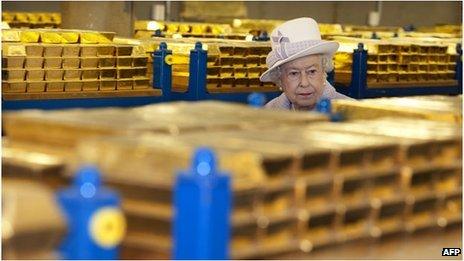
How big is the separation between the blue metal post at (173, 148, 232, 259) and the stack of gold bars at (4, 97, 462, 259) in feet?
0.28

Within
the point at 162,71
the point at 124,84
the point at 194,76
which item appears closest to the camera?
the point at 124,84

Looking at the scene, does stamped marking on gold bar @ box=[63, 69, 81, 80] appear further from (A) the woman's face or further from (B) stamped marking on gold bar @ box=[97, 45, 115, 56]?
(A) the woman's face

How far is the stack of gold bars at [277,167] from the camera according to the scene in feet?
10.00

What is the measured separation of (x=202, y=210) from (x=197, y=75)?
761 cm

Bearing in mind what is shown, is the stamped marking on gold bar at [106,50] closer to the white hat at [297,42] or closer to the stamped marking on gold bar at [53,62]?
the stamped marking on gold bar at [53,62]

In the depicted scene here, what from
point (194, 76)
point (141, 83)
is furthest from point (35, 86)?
point (194, 76)

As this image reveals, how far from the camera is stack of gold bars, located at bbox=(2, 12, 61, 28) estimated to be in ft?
54.5

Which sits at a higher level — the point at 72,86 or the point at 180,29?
the point at 180,29

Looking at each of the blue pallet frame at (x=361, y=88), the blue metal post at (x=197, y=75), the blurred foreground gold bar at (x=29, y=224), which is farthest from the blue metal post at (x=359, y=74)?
the blurred foreground gold bar at (x=29, y=224)

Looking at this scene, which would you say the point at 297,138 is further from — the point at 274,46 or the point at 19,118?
the point at 274,46

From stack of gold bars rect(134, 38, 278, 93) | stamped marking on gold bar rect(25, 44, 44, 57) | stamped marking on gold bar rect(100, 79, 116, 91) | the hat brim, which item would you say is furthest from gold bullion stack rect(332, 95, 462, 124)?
stack of gold bars rect(134, 38, 278, 93)

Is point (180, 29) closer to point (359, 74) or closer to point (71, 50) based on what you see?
point (359, 74)

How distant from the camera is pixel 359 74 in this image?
1182cm

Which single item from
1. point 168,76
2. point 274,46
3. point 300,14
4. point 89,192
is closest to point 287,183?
point 89,192
